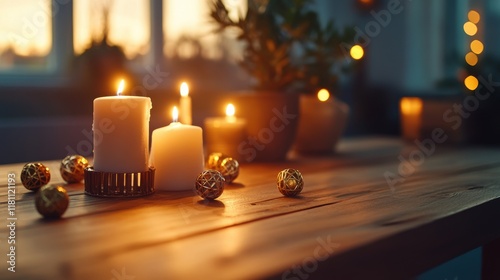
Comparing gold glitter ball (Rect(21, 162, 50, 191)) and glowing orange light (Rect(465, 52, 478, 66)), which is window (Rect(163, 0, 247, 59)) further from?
gold glitter ball (Rect(21, 162, 50, 191))

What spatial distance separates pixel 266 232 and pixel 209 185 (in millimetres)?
217

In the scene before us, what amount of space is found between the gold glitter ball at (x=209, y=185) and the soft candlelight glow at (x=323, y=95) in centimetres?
76

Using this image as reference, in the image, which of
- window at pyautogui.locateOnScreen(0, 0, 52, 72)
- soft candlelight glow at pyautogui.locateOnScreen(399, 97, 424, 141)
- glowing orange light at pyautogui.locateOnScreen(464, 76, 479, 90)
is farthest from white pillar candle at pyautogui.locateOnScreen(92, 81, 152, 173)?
glowing orange light at pyautogui.locateOnScreen(464, 76, 479, 90)

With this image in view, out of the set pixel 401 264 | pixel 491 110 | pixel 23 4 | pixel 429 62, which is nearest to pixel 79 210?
pixel 401 264

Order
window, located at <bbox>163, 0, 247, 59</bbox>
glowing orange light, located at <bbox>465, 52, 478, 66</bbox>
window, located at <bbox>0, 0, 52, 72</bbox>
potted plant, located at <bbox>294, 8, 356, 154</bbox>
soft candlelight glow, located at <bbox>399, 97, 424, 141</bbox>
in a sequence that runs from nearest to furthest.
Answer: potted plant, located at <bbox>294, 8, 356, 154</bbox>
soft candlelight glow, located at <bbox>399, 97, 424, 141</bbox>
window, located at <bbox>0, 0, 52, 72</bbox>
glowing orange light, located at <bbox>465, 52, 478, 66</bbox>
window, located at <bbox>163, 0, 247, 59</bbox>

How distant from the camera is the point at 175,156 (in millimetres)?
886

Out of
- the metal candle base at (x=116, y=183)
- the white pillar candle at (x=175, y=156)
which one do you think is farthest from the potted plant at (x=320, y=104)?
the metal candle base at (x=116, y=183)

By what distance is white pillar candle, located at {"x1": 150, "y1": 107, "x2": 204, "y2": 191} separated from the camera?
2.91 feet

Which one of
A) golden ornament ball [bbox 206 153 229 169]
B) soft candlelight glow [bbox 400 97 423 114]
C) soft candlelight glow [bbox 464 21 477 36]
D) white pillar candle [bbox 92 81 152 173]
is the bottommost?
golden ornament ball [bbox 206 153 229 169]

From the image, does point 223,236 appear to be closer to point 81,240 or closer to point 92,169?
point 81,240

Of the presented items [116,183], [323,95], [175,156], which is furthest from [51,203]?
[323,95]

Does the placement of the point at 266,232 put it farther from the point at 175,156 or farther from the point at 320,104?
the point at 320,104

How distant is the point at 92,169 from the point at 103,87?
134 centimetres

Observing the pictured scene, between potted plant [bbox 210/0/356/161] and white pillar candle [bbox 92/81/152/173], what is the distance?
53 centimetres
